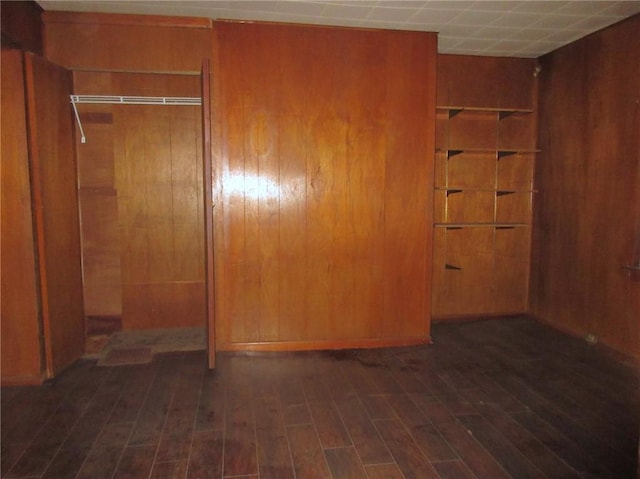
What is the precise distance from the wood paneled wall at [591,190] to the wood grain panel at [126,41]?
→ 318 centimetres

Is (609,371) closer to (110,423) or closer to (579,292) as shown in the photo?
(579,292)

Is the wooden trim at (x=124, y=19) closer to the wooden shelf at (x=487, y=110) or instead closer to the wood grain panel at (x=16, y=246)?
the wood grain panel at (x=16, y=246)

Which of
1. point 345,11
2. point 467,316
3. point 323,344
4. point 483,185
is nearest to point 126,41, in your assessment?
point 345,11

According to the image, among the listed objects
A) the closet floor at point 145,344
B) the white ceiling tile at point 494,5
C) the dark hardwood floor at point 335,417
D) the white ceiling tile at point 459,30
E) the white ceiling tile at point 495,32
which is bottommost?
the dark hardwood floor at point 335,417

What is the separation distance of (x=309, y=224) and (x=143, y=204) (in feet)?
4.91

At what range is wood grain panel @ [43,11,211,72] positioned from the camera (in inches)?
131

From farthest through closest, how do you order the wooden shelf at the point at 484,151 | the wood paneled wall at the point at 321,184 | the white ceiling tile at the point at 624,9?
the wooden shelf at the point at 484,151 < the wood paneled wall at the point at 321,184 < the white ceiling tile at the point at 624,9

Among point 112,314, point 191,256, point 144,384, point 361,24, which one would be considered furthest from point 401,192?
point 112,314

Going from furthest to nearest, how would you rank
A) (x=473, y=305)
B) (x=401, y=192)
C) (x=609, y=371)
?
1. (x=473, y=305)
2. (x=401, y=192)
3. (x=609, y=371)

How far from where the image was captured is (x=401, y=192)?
3.68 metres

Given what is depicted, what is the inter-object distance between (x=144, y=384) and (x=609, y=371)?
10.9 feet

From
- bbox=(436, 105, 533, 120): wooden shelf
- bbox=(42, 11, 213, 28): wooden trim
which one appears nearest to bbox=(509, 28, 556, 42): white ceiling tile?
bbox=(436, 105, 533, 120): wooden shelf

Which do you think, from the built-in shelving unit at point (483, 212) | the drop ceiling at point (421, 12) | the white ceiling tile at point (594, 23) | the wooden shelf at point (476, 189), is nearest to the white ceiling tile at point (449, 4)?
the drop ceiling at point (421, 12)

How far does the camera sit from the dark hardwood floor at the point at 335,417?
2.13 metres
